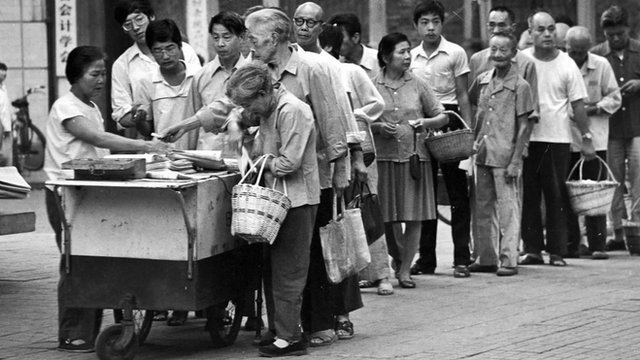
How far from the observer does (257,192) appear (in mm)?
8273

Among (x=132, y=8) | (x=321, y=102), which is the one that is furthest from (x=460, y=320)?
(x=132, y=8)

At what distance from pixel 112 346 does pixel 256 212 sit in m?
1.15

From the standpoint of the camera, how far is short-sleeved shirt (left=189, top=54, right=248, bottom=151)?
966 centimetres

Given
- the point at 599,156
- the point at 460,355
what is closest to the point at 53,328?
the point at 460,355

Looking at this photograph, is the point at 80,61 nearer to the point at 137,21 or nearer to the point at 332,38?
the point at 137,21

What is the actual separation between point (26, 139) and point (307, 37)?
11487mm

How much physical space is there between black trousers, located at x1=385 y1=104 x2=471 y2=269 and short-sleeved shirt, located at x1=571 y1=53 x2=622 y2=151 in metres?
1.79

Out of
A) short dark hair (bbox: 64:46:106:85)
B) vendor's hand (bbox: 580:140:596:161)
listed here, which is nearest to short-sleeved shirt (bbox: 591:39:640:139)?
vendor's hand (bbox: 580:140:596:161)

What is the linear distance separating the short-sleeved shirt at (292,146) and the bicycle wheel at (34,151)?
13.3 m

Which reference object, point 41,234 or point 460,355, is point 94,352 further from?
point 41,234

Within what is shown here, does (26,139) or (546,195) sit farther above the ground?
(26,139)

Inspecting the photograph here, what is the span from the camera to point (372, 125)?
11531 mm

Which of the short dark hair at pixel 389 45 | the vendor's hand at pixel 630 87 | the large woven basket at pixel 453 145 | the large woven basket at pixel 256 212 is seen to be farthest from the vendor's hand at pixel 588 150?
the large woven basket at pixel 256 212

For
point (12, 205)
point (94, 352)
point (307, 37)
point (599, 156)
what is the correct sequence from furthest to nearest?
1. point (12, 205)
2. point (599, 156)
3. point (307, 37)
4. point (94, 352)
